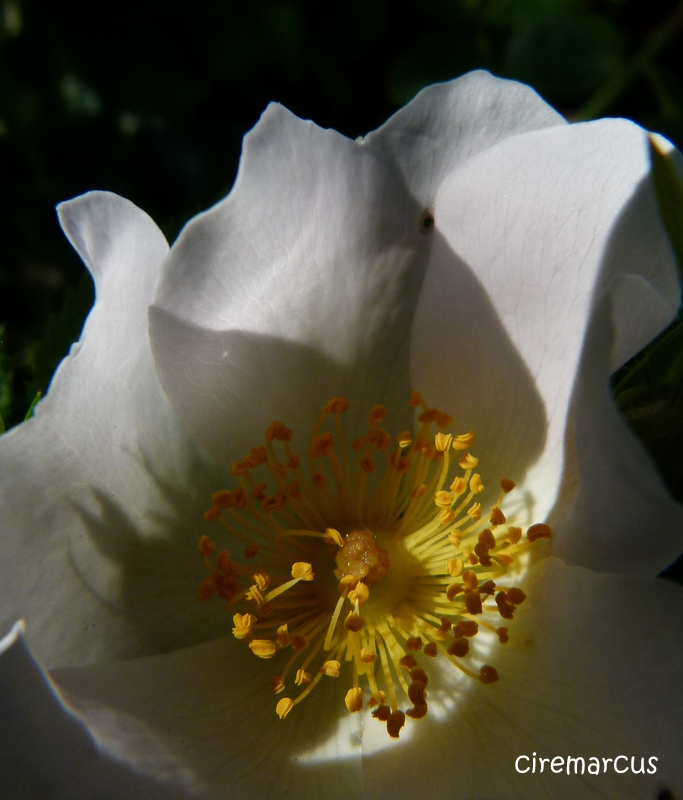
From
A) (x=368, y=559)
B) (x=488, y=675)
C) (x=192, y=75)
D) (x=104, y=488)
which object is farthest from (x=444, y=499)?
(x=192, y=75)

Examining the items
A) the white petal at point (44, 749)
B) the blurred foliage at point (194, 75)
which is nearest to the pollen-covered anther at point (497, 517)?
the white petal at point (44, 749)

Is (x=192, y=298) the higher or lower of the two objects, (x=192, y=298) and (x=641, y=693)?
the higher

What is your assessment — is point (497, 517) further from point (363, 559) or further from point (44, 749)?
→ point (44, 749)

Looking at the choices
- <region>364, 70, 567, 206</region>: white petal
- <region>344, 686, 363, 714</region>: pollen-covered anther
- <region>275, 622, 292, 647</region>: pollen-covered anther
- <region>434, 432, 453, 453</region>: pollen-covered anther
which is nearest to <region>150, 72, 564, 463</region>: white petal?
<region>364, 70, 567, 206</region>: white petal

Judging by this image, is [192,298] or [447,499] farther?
[447,499]

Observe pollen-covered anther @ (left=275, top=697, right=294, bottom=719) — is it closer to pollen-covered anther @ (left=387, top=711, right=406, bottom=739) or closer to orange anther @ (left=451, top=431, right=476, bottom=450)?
pollen-covered anther @ (left=387, top=711, right=406, bottom=739)

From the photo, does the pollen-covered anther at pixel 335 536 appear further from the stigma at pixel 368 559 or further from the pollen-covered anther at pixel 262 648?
the pollen-covered anther at pixel 262 648

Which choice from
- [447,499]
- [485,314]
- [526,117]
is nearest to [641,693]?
[447,499]

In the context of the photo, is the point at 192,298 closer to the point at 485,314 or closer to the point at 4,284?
the point at 485,314
